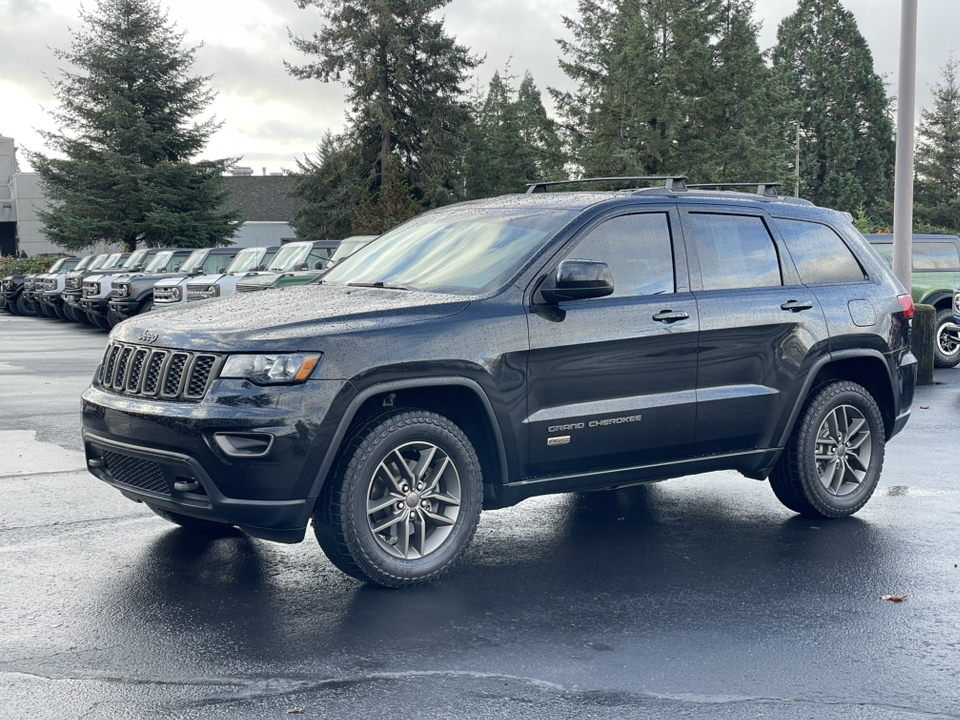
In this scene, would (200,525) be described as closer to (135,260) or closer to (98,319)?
(98,319)

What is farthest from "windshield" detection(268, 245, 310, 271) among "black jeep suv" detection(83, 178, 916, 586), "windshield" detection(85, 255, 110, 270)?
"black jeep suv" detection(83, 178, 916, 586)

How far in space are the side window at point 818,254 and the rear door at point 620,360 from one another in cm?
95

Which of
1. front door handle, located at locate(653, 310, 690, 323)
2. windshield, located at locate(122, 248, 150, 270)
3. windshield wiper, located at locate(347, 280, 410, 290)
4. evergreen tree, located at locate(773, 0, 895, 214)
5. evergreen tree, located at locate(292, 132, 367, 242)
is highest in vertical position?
evergreen tree, located at locate(773, 0, 895, 214)

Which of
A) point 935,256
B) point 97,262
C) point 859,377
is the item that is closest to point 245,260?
point 97,262

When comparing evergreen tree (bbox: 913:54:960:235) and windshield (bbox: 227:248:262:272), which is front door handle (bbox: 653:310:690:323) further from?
evergreen tree (bbox: 913:54:960:235)

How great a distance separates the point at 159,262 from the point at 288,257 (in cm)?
780

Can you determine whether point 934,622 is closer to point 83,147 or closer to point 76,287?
point 76,287

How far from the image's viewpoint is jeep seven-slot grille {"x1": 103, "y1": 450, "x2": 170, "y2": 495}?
5.25m

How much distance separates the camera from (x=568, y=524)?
6840 mm

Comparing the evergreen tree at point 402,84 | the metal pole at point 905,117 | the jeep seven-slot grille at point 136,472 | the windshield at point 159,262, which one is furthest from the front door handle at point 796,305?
the evergreen tree at point 402,84

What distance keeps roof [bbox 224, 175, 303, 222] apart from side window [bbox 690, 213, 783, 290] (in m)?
68.2

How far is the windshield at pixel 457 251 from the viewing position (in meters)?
5.88

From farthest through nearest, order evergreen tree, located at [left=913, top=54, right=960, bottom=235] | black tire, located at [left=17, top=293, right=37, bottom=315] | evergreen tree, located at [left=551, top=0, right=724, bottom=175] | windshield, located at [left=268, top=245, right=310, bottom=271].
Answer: evergreen tree, located at [left=913, top=54, right=960, bottom=235], evergreen tree, located at [left=551, top=0, right=724, bottom=175], black tire, located at [left=17, top=293, right=37, bottom=315], windshield, located at [left=268, top=245, right=310, bottom=271]

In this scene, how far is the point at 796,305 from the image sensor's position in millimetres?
6676
